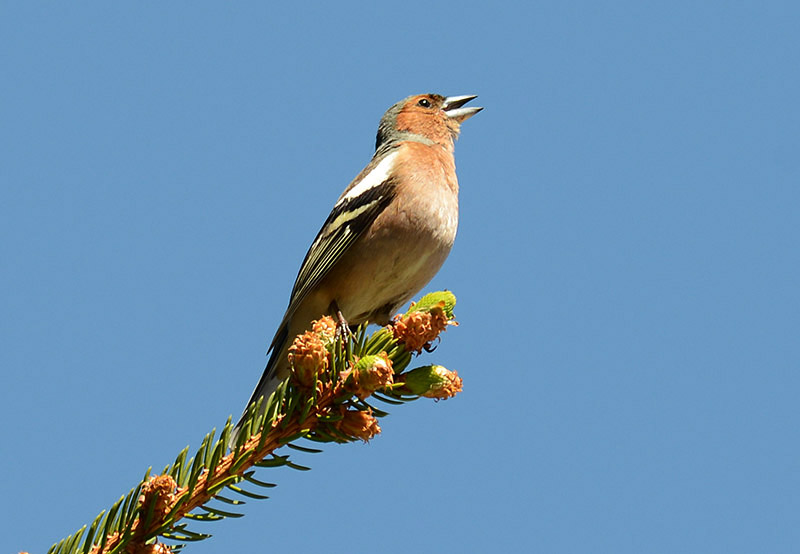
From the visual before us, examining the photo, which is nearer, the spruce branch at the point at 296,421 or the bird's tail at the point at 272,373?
the spruce branch at the point at 296,421

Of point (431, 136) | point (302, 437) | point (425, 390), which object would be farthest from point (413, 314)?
point (431, 136)

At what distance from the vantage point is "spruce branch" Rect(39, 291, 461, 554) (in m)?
2.50

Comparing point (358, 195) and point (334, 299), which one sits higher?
point (358, 195)

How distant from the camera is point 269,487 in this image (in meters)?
2.79

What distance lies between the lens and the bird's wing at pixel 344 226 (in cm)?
528

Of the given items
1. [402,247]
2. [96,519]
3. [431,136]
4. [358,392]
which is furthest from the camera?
[431,136]

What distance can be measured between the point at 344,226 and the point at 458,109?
207 centimetres

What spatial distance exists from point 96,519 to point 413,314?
1567mm

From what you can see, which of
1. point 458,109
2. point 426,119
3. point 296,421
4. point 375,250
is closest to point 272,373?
point 375,250

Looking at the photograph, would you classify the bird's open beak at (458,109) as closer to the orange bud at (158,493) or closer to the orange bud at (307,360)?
the orange bud at (307,360)

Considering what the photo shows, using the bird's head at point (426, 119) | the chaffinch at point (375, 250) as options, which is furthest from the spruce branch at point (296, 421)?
the bird's head at point (426, 119)

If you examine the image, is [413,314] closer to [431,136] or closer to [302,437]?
[302,437]

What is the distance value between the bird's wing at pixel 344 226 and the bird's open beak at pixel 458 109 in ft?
4.28

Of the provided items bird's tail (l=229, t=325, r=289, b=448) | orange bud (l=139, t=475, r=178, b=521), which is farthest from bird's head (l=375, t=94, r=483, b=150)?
orange bud (l=139, t=475, r=178, b=521)
